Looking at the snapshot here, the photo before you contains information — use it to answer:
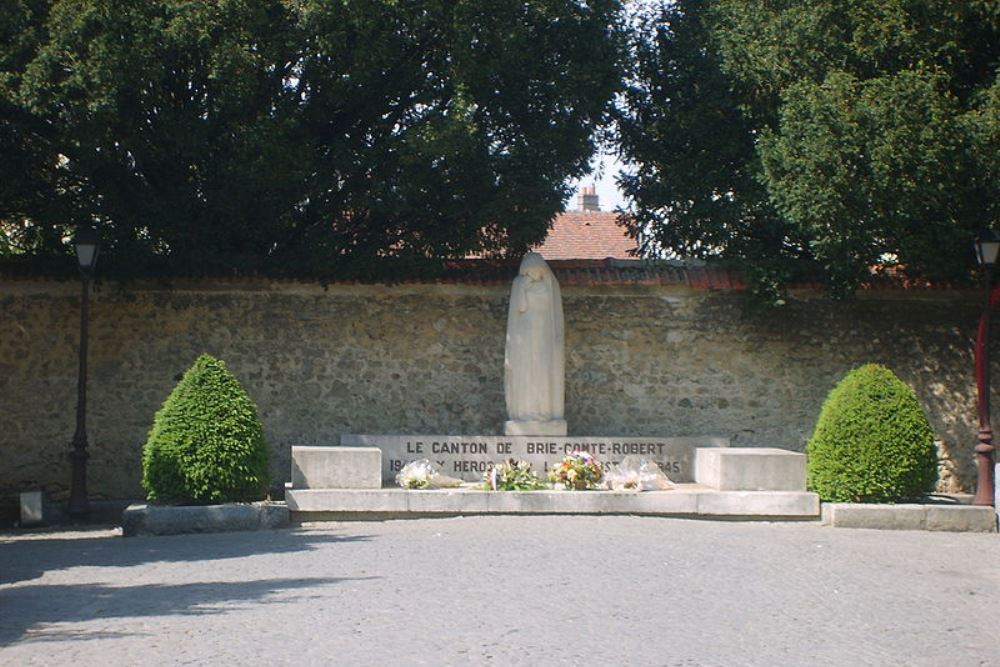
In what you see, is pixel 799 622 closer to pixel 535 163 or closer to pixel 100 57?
pixel 535 163

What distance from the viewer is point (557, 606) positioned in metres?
8.34

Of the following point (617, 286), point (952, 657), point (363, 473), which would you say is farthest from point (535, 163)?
point (952, 657)

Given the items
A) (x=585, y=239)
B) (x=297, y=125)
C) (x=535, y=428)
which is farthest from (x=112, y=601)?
(x=585, y=239)

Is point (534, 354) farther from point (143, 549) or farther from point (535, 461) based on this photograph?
point (143, 549)

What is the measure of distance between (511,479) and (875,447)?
4067mm

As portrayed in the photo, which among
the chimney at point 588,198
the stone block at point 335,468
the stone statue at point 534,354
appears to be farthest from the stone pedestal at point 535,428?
the chimney at point 588,198

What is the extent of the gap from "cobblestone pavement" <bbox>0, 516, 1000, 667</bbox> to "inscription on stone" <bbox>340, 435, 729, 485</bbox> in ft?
8.10

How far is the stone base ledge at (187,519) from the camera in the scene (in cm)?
1250

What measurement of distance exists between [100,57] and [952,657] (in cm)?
1136

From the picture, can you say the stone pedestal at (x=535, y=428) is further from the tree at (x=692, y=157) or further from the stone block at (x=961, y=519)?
the stone block at (x=961, y=519)

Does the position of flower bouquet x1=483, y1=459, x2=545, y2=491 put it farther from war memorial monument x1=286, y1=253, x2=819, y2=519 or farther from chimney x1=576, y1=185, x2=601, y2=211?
chimney x1=576, y1=185, x2=601, y2=211

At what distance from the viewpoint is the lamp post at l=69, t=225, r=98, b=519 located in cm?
1522

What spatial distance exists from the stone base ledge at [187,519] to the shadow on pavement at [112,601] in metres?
2.95

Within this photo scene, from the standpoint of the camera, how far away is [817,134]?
586 inches
